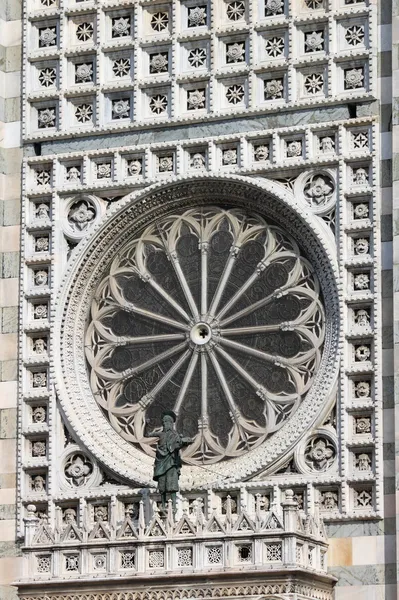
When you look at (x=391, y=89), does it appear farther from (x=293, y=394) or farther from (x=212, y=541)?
→ (x=212, y=541)

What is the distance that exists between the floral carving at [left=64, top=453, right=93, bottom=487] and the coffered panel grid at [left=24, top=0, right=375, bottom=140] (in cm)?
405

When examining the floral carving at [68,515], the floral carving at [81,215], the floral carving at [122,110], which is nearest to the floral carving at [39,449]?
the floral carving at [68,515]

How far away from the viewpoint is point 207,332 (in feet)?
87.6

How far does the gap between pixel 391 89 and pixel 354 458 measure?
432 cm

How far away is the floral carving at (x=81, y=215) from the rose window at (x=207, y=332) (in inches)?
23.3

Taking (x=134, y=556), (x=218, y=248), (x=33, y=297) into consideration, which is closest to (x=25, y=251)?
(x=33, y=297)

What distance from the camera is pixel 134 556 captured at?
2473 cm

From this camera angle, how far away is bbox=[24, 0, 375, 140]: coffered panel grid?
26.7 m

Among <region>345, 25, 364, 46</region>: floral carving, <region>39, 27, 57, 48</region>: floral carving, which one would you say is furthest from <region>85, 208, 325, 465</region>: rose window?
<region>39, 27, 57, 48</region>: floral carving

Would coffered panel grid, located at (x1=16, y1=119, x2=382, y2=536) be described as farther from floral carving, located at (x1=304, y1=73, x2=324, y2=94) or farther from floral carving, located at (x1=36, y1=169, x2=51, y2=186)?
floral carving, located at (x1=304, y1=73, x2=324, y2=94)

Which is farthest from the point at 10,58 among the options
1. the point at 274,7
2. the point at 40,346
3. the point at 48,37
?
the point at 40,346

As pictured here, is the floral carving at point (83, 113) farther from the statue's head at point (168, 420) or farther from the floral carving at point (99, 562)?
the floral carving at point (99, 562)

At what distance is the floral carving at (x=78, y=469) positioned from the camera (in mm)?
26672

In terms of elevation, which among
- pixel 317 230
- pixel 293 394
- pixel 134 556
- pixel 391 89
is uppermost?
pixel 391 89
